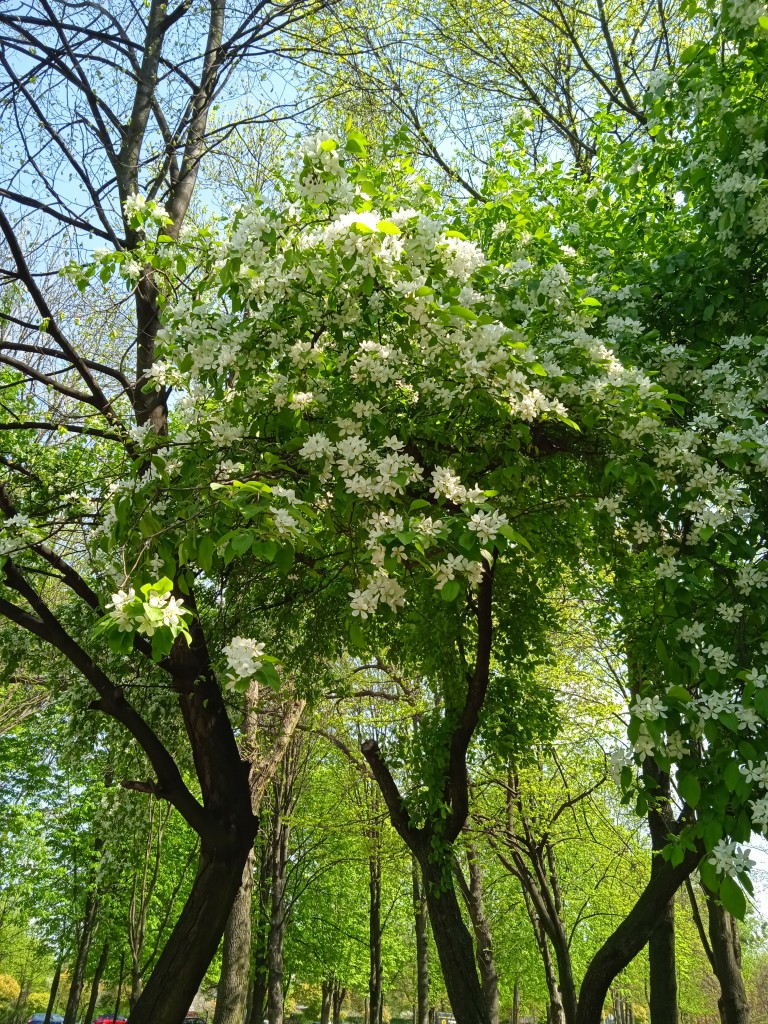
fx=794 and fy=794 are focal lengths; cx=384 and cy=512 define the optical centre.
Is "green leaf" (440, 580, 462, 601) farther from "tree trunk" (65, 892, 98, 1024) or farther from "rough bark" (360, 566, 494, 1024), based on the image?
"tree trunk" (65, 892, 98, 1024)

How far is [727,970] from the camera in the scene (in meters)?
9.44

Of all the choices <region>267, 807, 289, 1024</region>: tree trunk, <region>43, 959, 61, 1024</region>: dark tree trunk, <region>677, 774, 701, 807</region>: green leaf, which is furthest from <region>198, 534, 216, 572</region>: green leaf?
<region>43, 959, 61, 1024</region>: dark tree trunk

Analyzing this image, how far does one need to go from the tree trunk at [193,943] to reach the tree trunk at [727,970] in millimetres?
6064

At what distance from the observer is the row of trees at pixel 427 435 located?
3479mm

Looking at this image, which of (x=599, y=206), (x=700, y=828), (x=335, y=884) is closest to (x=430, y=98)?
(x=599, y=206)

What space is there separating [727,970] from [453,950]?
15.9 ft

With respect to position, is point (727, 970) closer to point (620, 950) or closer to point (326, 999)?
point (620, 950)

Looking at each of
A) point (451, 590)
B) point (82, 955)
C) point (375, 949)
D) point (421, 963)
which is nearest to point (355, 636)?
point (451, 590)

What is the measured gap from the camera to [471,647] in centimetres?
831

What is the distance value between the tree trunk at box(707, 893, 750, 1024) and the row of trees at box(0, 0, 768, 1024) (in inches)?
2.5

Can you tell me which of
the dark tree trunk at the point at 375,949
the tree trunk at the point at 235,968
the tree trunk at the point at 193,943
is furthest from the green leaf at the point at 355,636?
the dark tree trunk at the point at 375,949

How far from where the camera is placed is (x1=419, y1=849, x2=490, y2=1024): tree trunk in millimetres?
6445

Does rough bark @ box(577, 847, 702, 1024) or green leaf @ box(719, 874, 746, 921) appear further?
Result: rough bark @ box(577, 847, 702, 1024)

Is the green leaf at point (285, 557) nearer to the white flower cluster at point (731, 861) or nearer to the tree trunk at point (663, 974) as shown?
the white flower cluster at point (731, 861)
